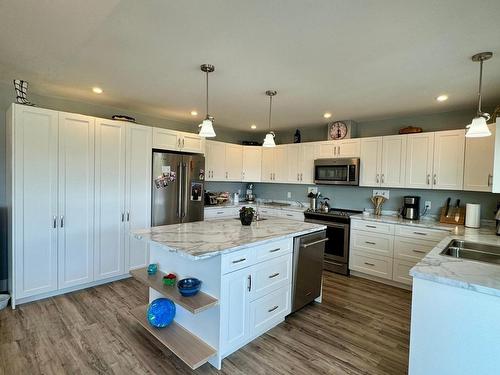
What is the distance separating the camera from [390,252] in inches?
142

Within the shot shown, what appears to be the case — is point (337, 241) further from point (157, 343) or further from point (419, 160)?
point (157, 343)

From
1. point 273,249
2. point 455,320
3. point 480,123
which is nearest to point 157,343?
point 273,249

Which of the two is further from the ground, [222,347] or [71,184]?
[71,184]

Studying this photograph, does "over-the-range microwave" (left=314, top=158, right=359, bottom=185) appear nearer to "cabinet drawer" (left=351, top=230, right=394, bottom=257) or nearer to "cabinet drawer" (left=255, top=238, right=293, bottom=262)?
"cabinet drawer" (left=351, top=230, right=394, bottom=257)

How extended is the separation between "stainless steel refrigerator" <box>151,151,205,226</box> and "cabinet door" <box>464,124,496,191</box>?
368 centimetres

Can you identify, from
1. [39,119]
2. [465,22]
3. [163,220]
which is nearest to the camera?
[465,22]

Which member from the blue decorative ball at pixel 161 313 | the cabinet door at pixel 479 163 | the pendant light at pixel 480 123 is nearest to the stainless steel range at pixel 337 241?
the cabinet door at pixel 479 163

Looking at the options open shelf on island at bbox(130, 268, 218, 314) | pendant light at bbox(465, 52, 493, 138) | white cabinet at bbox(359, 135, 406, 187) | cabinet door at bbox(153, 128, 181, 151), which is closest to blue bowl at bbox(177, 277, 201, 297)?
open shelf on island at bbox(130, 268, 218, 314)

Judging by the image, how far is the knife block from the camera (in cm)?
340

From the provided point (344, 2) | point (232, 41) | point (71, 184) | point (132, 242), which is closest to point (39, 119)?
point (71, 184)

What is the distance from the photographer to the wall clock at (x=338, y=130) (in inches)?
172

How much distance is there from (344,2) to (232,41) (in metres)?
0.83

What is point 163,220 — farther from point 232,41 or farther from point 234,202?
point 232,41

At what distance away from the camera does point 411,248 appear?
3.44 metres
